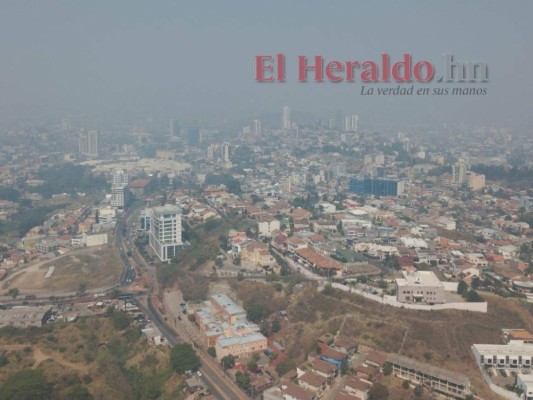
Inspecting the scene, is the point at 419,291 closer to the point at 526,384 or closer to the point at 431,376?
the point at 431,376

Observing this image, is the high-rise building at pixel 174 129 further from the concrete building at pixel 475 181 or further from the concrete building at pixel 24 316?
the concrete building at pixel 24 316

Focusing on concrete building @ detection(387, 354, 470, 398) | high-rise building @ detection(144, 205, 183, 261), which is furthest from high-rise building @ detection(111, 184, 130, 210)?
concrete building @ detection(387, 354, 470, 398)

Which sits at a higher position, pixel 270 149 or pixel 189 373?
pixel 270 149

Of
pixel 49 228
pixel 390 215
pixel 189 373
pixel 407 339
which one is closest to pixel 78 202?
pixel 49 228

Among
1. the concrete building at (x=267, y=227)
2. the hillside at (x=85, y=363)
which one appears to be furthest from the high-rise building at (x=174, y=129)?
the hillside at (x=85, y=363)

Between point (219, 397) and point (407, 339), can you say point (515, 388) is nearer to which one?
point (407, 339)

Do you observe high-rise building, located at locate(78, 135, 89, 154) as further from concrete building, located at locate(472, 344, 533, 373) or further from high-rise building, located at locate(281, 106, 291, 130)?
concrete building, located at locate(472, 344, 533, 373)
